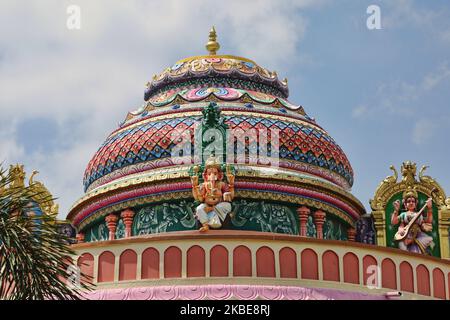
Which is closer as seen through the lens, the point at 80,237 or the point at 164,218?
the point at 164,218

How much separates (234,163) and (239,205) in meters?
1.25

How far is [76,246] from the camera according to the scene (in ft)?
62.7

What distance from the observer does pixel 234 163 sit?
24766 millimetres

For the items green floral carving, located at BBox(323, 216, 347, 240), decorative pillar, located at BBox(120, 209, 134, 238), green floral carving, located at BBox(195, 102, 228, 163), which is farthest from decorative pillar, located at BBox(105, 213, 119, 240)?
green floral carving, located at BBox(323, 216, 347, 240)

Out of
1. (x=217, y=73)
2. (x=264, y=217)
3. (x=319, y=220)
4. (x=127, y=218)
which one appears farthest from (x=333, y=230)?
(x=217, y=73)

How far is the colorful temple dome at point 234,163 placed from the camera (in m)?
24.3

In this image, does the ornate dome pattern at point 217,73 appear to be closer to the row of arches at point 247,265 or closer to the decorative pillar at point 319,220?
the decorative pillar at point 319,220

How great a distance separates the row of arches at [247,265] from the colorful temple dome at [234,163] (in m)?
4.80

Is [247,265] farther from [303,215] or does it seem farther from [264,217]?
[303,215]

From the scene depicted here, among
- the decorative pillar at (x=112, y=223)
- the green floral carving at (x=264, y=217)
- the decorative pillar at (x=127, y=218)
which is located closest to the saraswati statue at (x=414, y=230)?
the green floral carving at (x=264, y=217)

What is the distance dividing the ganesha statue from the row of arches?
182 centimetres

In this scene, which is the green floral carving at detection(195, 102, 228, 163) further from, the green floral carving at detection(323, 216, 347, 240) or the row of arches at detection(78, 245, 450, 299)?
the row of arches at detection(78, 245, 450, 299)
